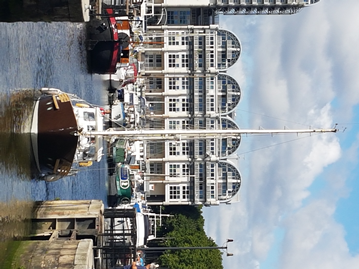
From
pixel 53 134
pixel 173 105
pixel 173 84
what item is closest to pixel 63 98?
pixel 53 134

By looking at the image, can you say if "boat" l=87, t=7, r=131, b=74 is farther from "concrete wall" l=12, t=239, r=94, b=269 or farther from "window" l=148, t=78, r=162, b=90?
"window" l=148, t=78, r=162, b=90

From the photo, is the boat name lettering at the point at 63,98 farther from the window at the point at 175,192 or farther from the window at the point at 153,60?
the window at the point at 153,60

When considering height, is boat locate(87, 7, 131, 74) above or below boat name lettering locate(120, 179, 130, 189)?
above

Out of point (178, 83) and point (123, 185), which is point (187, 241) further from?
point (178, 83)

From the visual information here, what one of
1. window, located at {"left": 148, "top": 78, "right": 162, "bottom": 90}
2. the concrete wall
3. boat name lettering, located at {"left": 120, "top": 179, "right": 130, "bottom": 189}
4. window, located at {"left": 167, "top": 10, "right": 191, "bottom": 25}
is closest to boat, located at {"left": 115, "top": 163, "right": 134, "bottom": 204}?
boat name lettering, located at {"left": 120, "top": 179, "right": 130, "bottom": 189}

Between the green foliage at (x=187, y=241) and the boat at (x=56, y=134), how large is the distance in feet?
160

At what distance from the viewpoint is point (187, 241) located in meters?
88.5

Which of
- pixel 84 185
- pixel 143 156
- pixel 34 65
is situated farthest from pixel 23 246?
pixel 143 156

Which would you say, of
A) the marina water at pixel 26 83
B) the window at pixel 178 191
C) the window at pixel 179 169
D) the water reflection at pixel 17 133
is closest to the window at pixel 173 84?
the window at pixel 179 169

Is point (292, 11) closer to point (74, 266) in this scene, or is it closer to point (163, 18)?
point (163, 18)

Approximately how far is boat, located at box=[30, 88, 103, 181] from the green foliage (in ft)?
160

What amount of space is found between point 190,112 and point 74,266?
2637 inches

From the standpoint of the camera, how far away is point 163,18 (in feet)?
305

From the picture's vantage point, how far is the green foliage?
273 feet
